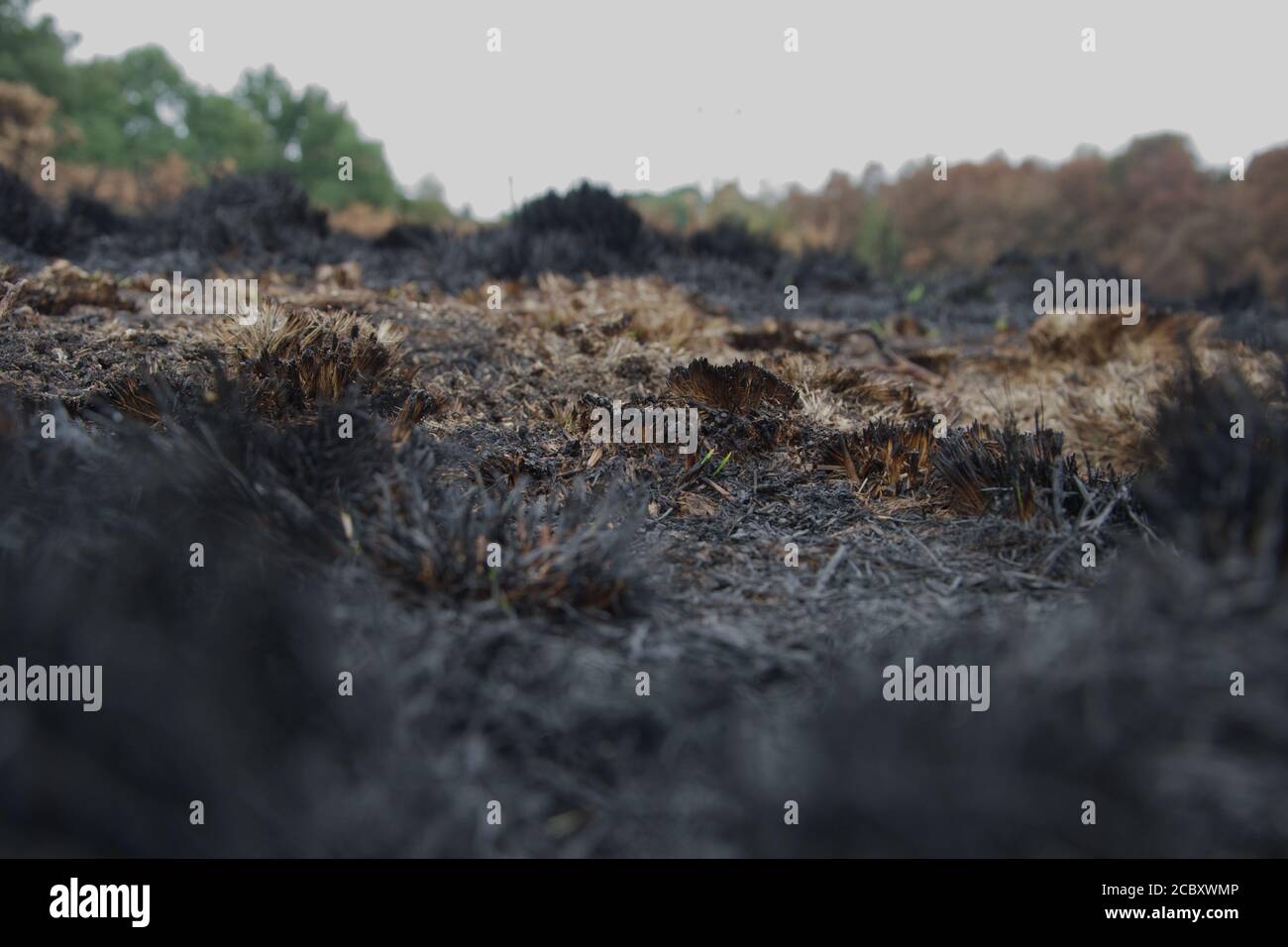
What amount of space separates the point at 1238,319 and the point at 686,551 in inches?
311

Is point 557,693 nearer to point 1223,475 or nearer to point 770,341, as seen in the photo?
point 1223,475

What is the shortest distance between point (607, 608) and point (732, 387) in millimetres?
1768

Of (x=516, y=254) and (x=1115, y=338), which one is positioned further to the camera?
(x=516, y=254)

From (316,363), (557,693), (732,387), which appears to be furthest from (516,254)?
(557,693)

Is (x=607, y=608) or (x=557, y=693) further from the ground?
(x=607, y=608)

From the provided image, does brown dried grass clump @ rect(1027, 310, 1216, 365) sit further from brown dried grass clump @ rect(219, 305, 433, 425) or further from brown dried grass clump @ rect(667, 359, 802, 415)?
brown dried grass clump @ rect(219, 305, 433, 425)

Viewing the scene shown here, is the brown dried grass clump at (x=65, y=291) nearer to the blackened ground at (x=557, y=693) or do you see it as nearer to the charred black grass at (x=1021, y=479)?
the blackened ground at (x=557, y=693)

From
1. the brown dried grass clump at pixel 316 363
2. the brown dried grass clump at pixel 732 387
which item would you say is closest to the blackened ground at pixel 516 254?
the brown dried grass clump at pixel 316 363

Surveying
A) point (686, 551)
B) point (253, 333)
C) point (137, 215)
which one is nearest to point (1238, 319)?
point (686, 551)

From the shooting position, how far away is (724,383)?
364 cm

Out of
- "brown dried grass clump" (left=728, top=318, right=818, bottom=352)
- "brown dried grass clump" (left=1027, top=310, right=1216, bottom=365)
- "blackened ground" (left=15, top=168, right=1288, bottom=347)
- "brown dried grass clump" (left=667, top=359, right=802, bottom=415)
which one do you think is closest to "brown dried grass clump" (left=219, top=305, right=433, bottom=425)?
"brown dried grass clump" (left=667, top=359, right=802, bottom=415)

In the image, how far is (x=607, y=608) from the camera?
82.1 inches
